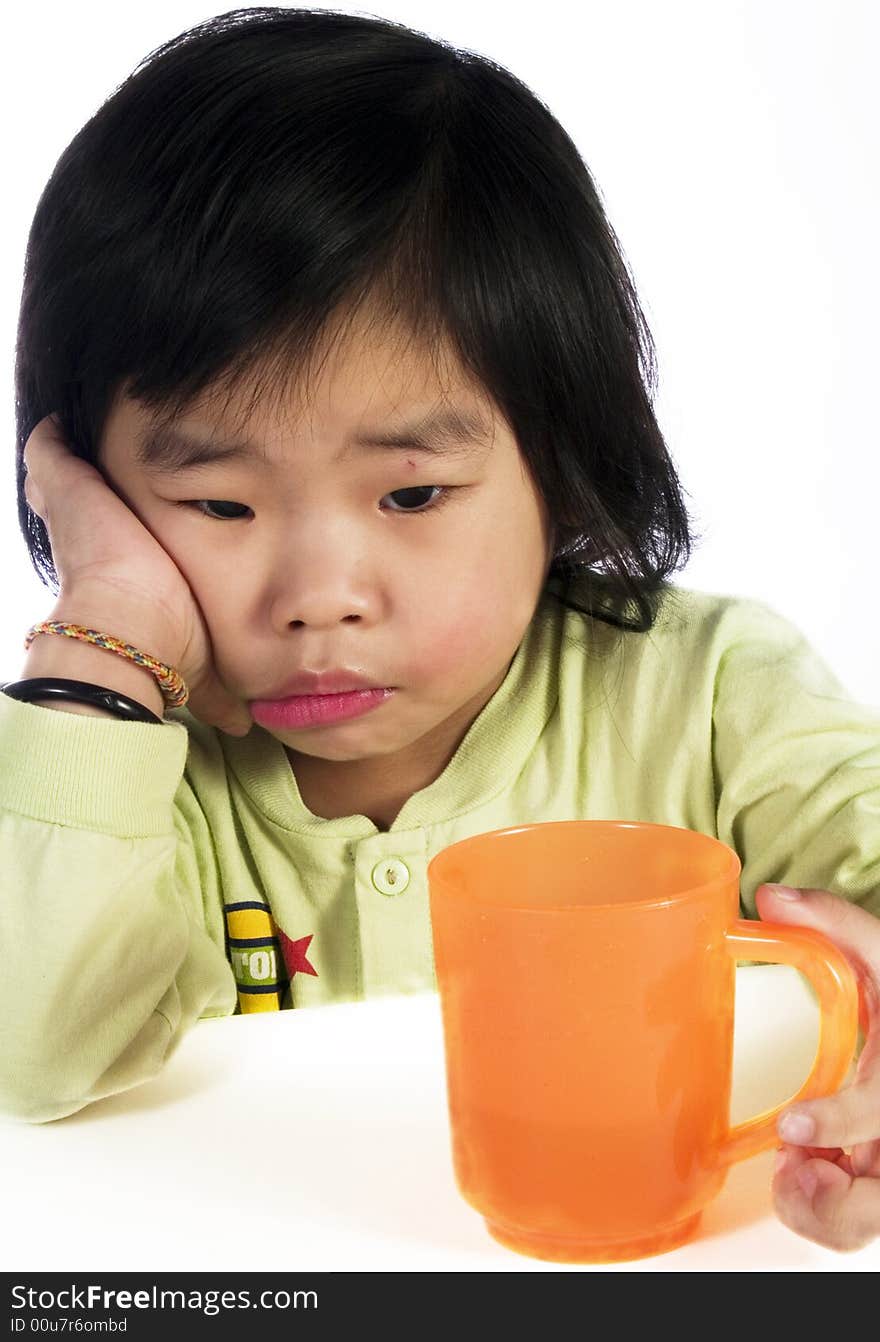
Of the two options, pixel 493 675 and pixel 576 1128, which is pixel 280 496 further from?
pixel 576 1128

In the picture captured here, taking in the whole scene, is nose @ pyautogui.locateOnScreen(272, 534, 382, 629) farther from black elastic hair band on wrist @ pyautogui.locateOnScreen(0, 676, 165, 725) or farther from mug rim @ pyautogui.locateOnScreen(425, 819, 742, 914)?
mug rim @ pyautogui.locateOnScreen(425, 819, 742, 914)

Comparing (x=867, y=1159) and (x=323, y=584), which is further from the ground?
(x=323, y=584)

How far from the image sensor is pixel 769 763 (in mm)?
842

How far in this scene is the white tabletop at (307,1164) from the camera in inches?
17.9

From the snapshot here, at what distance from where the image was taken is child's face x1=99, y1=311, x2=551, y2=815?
70 cm

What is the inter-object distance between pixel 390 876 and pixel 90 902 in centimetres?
25

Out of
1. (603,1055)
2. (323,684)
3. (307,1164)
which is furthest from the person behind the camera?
(323,684)

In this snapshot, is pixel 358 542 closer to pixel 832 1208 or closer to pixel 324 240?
pixel 324 240

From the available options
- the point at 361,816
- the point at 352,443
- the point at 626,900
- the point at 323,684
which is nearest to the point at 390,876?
the point at 361,816

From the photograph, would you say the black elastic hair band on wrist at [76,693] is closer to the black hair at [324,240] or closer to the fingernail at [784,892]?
the black hair at [324,240]

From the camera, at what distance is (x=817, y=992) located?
1.46ft

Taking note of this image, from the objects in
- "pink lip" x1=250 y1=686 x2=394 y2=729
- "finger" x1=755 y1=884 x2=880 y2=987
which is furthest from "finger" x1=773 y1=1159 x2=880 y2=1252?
"pink lip" x1=250 y1=686 x2=394 y2=729
